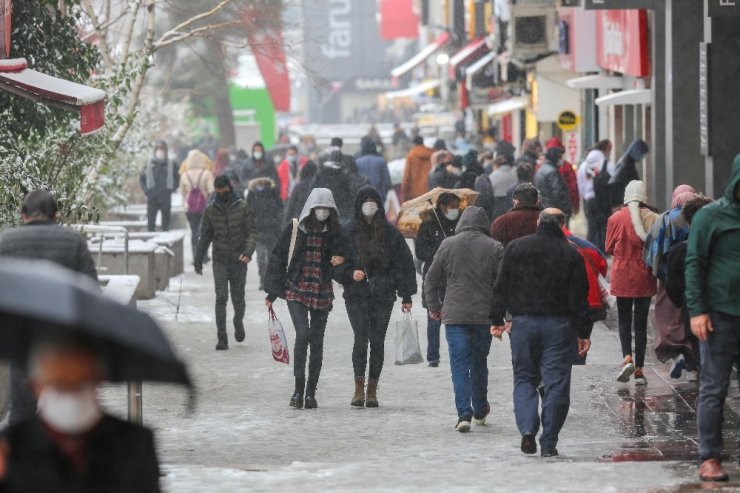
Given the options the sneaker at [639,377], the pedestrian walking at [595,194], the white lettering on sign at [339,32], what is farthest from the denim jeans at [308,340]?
the white lettering on sign at [339,32]

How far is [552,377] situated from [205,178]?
14876 millimetres

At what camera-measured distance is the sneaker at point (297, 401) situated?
39.5ft

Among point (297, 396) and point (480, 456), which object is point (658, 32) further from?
point (480, 456)

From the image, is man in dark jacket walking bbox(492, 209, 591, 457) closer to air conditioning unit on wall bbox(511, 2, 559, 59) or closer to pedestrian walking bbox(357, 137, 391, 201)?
pedestrian walking bbox(357, 137, 391, 201)

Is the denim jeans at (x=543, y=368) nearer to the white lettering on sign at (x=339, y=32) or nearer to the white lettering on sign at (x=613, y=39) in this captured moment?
the white lettering on sign at (x=613, y=39)

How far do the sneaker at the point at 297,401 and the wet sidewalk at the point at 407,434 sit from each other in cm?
15

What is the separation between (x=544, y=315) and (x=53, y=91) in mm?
4937

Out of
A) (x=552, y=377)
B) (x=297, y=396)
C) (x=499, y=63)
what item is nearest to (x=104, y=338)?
(x=552, y=377)

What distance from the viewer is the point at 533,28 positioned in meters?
32.1

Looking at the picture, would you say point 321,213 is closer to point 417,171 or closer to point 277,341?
point 277,341

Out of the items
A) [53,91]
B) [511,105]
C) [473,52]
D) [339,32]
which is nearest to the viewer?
[53,91]

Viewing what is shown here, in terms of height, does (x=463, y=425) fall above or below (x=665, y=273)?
below

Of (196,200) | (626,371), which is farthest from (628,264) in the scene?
(196,200)

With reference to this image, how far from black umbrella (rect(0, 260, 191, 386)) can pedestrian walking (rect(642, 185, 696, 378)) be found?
7.95 m
